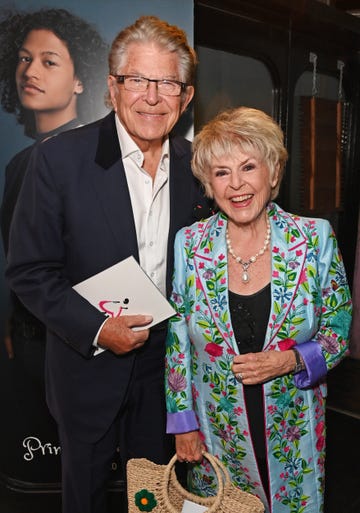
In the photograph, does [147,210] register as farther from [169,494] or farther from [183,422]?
[169,494]

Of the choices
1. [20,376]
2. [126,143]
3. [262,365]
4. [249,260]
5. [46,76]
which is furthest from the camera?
[20,376]

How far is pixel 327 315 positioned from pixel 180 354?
0.48 meters

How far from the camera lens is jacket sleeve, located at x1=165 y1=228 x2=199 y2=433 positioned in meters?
1.72

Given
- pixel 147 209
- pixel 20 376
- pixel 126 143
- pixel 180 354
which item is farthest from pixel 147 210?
pixel 20 376

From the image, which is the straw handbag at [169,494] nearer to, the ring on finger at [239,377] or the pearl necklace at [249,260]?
the ring on finger at [239,377]

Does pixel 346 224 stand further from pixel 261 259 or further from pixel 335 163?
pixel 261 259

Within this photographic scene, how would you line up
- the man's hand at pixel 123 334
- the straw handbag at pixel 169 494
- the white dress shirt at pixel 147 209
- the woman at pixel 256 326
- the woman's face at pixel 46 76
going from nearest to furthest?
the straw handbag at pixel 169 494 → the woman at pixel 256 326 → the man's hand at pixel 123 334 → the white dress shirt at pixel 147 209 → the woman's face at pixel 46 76

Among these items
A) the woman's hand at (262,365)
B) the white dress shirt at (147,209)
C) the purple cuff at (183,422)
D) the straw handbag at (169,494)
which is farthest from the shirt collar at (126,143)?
the straw handbag at (169,494)

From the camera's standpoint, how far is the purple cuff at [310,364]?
161 centimetres

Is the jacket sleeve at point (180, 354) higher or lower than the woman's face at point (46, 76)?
lower

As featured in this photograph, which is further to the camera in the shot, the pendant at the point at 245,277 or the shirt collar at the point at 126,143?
the shirt collar at the point at 126,143

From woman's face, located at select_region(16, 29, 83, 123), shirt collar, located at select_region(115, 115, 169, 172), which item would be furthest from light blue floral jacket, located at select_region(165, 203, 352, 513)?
woman's face, located at select_region(16, 29, 83, 123)

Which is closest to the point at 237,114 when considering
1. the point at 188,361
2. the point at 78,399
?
the point at 188,361

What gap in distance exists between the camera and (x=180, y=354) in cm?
172
